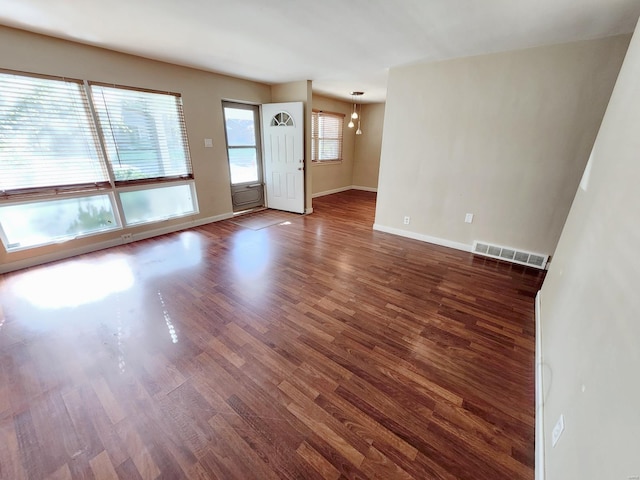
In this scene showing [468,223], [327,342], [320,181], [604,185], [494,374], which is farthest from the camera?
[320,181]

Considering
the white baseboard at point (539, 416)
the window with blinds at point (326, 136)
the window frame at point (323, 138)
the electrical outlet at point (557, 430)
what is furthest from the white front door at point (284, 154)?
the electrical outlet at point (557, 430)

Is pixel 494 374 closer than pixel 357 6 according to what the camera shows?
Yes

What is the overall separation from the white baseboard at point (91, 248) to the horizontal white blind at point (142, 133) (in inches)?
30.8

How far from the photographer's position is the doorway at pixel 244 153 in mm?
4727

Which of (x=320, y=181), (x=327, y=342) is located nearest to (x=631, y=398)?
(x=327, y=342)

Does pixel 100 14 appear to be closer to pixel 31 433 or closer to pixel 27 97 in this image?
pixel 27 97

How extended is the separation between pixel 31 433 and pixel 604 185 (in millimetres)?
3326

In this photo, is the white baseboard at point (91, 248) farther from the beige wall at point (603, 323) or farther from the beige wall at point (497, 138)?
the beige wall at point (603, 323)

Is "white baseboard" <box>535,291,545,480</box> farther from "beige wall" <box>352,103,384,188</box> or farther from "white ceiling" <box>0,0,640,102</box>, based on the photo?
"beige wall" <box>352,103,384,188</box>

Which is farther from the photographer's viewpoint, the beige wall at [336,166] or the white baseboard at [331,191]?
the white baseboard at [331,191]

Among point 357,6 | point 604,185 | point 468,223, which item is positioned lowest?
point 468,223

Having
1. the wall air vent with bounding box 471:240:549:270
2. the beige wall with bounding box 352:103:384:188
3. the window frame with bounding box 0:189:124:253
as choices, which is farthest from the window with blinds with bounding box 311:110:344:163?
the wall air vent with bounding box 471:240:549:270

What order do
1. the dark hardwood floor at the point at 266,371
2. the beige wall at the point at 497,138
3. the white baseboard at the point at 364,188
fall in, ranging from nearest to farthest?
the dark hardwood floor at the point at 266,371 → the beige wall at the point at 497,138 → the white baseboard at the point at 364,188

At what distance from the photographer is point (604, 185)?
144cm
